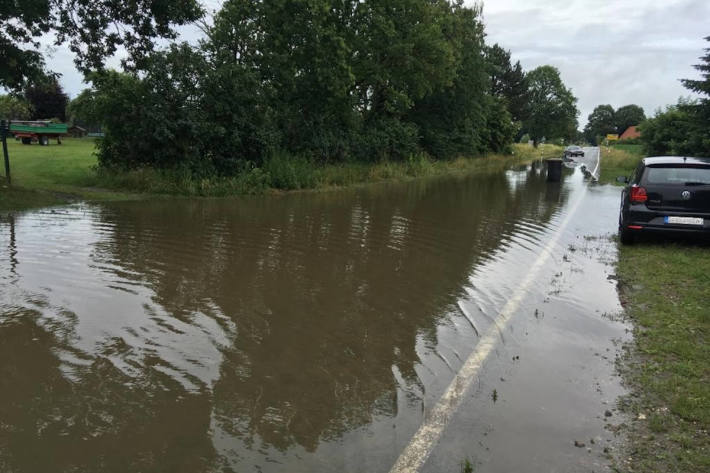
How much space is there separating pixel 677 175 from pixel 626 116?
178 meters

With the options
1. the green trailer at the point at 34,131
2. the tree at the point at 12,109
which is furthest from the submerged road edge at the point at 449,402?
the tree at the point at 12,109

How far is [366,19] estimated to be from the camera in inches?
1043

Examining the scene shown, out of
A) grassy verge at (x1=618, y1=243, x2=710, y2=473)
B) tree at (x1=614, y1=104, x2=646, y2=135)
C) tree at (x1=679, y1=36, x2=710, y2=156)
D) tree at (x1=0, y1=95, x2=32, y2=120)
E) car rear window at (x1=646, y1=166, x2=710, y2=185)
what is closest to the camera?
grassy verge at (x1=618, y1=243, x2=710, y2=473)

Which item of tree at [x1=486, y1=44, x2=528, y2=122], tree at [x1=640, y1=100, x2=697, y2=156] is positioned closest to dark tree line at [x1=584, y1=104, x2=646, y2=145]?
tree at [x1=486, y1=44, x2=528, y2=122]

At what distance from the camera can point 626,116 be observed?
16700cm

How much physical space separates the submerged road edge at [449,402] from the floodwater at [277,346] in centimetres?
7

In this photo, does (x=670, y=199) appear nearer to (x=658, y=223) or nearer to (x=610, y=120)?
(x=658, y=223)

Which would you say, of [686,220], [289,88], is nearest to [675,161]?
[686,220]

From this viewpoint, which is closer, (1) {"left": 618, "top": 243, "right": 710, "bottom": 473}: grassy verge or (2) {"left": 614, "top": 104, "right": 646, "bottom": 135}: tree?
(1) {"left": 618, "top": 243, "right": 710, "bottom": 473}: grassy verge

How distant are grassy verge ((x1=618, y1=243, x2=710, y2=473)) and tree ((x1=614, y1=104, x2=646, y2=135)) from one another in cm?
17507

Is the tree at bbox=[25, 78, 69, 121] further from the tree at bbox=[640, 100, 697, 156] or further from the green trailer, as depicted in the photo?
the tree at bbox=[640, 100, 697, 156]

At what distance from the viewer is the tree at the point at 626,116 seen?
537 ft

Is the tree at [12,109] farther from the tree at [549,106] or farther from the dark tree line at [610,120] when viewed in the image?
the dark tree line at [610,120]

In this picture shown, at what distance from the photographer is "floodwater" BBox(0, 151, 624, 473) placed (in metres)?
3.47
